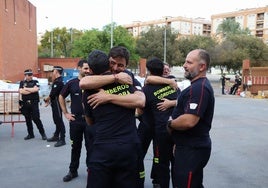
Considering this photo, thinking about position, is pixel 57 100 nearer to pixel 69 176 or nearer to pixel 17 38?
pixel 69 176

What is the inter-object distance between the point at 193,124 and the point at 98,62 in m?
1.11

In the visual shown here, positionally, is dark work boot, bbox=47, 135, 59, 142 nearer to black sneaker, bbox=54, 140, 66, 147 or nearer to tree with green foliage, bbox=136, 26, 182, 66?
black sneaker, bbox=54, 140, 66, 147

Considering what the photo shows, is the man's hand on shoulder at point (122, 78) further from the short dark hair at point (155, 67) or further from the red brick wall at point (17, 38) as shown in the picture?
the red brick wall at point (17, 38)

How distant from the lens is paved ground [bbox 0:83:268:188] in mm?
5203

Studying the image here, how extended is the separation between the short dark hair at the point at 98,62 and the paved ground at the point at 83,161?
8.94 feet

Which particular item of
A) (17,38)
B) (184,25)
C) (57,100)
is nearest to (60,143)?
(57,100)

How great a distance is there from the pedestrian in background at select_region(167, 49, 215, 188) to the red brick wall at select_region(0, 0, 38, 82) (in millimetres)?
20631

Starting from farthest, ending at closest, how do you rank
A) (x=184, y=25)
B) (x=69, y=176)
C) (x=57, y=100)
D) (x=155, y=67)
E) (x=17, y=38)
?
(x=184, y=25)
(x=17, y=38)
(x=57, y=100)
(x=69, y=176)
(x=155, y=67)

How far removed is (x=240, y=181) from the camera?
533 centimetres

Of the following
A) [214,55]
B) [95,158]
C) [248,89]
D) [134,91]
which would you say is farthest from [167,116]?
[214,55]

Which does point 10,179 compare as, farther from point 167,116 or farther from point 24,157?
point 167,116

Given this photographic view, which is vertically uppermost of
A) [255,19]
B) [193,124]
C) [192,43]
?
[255,19]

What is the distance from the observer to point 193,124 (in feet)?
10.3

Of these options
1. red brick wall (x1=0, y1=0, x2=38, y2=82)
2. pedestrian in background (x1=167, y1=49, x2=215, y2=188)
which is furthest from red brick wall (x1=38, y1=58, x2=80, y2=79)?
pedestrian in background (x1=167, y1=49, x2=215, y2=188)
